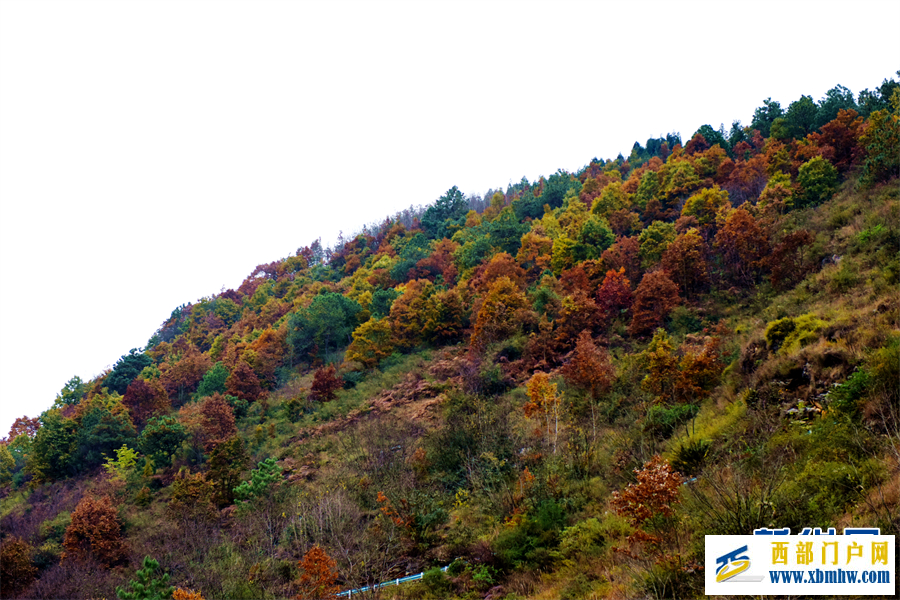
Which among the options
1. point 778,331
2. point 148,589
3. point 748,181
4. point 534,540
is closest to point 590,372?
point 778,331

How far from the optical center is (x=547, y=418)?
52.1ft

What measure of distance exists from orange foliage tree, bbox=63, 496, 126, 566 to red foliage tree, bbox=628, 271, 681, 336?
2316 cm

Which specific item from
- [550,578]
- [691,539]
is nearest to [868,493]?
[691,539]

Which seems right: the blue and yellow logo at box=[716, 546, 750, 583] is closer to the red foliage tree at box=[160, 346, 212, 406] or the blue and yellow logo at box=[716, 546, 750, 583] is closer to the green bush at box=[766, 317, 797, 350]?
the green bush at box=[766, 317, 797, 350]

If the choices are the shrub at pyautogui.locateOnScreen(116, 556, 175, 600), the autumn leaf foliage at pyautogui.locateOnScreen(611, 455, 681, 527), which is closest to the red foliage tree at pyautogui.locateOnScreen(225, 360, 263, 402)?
the shrub at pyautogui.locateOnScreen(116, 556, 175, 600)

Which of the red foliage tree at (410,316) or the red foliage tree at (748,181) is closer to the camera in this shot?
the red foliage tree at (748,181)

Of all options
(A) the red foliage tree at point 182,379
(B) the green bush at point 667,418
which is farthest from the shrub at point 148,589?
(A) the red foliage tree at point 182,379

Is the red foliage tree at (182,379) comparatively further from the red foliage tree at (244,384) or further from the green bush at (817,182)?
the green bush at (817,182)

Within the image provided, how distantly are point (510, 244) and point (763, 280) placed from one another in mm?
21518

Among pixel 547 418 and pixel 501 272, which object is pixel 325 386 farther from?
pixel 547 418

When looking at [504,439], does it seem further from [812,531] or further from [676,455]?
[812,531]

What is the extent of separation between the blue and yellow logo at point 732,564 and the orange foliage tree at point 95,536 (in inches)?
817

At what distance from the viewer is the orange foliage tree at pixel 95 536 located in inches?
716

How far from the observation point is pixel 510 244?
4147 cm
